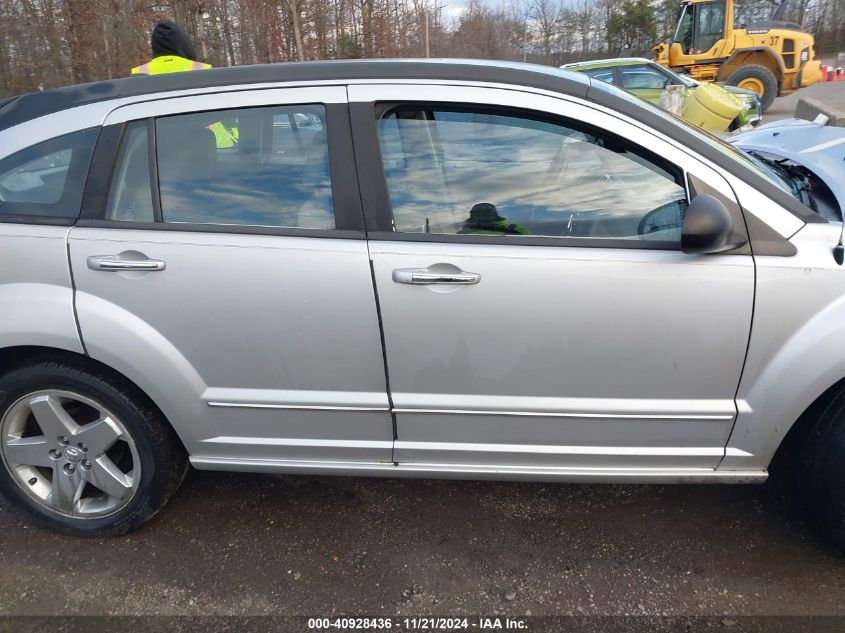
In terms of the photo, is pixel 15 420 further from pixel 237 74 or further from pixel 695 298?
pixel 695 298

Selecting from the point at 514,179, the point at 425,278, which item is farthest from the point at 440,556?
the point at 514,179

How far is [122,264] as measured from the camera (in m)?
2.13

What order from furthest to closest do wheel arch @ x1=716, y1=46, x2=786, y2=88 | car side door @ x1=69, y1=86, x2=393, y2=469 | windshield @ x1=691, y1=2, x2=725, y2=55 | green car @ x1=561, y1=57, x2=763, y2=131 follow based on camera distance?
windshield @ x1=691, y1=2, x2=725, y2=55, wheel arch @ x1=716, y1=46, x2=786, y2=88, green car @ x1=561, y1=57, x2=763, y2=131, car side door @ x1=69, y1=86, x2=393, y2=469

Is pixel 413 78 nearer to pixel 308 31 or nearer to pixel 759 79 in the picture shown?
pixel 759 79

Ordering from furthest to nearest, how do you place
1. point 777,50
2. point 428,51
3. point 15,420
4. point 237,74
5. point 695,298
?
point 428,51, point 777,50, point 15,420, point 237,74, point 695,298

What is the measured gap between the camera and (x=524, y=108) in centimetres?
207

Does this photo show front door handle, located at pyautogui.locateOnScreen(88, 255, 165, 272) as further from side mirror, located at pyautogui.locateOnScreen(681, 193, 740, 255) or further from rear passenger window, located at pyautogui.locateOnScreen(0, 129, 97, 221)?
side mirror, located at pyautogui.locateOnScreen(681, 193, 740, 255)

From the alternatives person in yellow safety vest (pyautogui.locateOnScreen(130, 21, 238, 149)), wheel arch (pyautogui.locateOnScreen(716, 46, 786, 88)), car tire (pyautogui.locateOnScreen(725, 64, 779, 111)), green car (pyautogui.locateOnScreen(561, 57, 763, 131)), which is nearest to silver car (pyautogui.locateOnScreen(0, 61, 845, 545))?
person in yellow safety vest (pyautogui.locateOnScreen(130, 21, 238, 149))

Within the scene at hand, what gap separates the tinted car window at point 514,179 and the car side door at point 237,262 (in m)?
0.21

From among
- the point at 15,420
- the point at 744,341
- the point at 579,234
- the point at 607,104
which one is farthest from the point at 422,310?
the point at 15,420

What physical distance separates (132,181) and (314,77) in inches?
→ 30.1

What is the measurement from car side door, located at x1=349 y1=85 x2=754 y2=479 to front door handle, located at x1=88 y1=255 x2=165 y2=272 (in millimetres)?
776

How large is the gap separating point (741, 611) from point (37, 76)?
19621 millimetres

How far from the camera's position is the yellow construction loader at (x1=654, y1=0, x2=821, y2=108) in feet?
48.5
